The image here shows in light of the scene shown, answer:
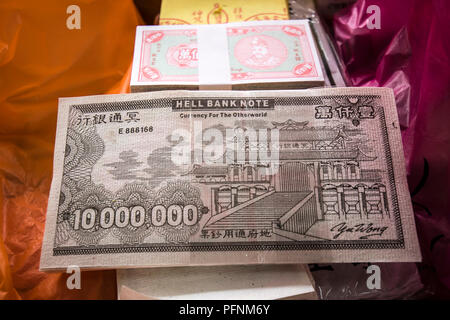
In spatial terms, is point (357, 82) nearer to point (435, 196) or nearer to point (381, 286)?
point (435, 196)

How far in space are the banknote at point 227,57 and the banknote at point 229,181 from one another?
4 centimetres

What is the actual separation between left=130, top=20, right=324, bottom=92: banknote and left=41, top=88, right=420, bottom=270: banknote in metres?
0.04

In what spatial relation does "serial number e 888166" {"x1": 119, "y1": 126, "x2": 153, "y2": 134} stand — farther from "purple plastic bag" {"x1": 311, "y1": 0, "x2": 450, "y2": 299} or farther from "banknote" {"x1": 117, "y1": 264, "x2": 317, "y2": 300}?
"purple plastic bag" {"x1": 311, "y1": 0, "x2": 450, "y2": 299}

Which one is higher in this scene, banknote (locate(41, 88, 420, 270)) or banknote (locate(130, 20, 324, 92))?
banknote (locate(130, 20, 324, 92))

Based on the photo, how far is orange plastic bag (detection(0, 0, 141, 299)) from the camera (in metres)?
0.67

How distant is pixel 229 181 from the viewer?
2.02ft

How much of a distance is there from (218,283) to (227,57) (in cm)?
41

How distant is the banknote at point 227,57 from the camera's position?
0.69m

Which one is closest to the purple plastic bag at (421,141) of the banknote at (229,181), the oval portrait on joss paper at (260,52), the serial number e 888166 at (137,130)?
the banknote at (229,181)

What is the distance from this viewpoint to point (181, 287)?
0.58 m
